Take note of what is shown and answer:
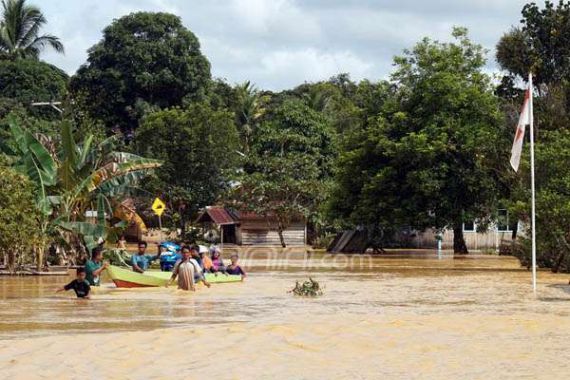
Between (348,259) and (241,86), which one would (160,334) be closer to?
(348,259)

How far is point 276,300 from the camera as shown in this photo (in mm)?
25031

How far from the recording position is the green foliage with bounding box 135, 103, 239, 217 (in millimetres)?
60812

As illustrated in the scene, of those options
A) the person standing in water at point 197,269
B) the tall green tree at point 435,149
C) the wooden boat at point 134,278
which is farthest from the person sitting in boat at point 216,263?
the tall green tree at point 435,149

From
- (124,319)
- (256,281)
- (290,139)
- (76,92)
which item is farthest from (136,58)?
(124,319)

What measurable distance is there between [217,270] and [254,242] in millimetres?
34355

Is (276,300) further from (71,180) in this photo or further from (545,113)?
(545,113)

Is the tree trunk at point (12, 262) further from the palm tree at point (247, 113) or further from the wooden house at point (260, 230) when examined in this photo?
the palm tree at point (247, 113)

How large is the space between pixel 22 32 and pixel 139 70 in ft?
34.6

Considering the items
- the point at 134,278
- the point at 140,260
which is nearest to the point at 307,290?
the point at 134,278

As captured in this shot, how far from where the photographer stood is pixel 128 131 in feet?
239

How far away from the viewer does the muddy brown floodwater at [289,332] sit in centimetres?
1387

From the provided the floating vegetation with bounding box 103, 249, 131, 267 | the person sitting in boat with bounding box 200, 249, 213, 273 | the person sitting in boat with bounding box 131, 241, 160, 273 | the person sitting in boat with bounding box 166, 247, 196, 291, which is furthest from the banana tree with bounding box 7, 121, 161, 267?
the person sitting in boat with bounding box 166, 247, 196, 291

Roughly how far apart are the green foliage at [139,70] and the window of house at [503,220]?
24.1 metres

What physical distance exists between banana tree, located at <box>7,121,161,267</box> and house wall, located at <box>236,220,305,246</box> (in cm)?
2663
